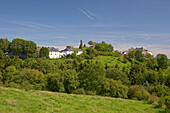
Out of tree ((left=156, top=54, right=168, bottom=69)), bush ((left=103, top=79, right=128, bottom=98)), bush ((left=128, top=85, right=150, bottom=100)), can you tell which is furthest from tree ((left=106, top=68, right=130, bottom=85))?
tree ((left=156, top=54, right=168, bottom=69))

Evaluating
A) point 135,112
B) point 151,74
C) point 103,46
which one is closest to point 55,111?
point 135,112

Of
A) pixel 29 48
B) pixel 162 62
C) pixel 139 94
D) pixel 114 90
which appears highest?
pixel 29 48

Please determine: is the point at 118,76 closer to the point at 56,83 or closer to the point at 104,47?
the point at 56,83

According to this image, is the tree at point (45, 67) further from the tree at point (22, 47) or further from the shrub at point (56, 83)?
the tree at point (22, 47)

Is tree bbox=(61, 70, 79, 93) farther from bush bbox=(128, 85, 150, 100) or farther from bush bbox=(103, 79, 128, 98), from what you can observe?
bush bbox=(128, 85, 150, 100)

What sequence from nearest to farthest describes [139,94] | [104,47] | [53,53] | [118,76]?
[139,94] < [118,76] < [53,53] < [104,47]

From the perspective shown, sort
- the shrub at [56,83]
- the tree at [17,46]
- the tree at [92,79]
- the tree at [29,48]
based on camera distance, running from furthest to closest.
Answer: the tree at [29,48]
the tree at [17,46]
the tree at [92,79]
the shrub at [56,83]

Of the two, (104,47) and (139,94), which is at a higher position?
(104,47)

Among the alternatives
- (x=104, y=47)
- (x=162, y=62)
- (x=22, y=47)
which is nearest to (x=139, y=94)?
(x=162, y=62)

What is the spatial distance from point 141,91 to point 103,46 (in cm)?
8051

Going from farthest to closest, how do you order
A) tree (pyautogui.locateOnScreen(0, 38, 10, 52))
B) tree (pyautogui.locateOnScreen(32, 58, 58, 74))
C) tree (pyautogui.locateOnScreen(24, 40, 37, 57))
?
tree (pyautogui.locateOnScreen(24, 40, 37, 57))
tree (pyautogui.locateOnScreen(0, 38, 10, 52))
tree (pyautogui.locateOnScreen(32, 58, 58, 74))

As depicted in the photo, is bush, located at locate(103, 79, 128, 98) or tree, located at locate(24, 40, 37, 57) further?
tree, located at locate(24, 40, 37, 57)

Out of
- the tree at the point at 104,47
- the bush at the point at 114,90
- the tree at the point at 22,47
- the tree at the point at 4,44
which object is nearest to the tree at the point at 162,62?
the tree at the point at 104,47

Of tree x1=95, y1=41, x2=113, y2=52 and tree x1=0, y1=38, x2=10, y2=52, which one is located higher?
tree x1=95, y1=41, x2=113, y2=52
